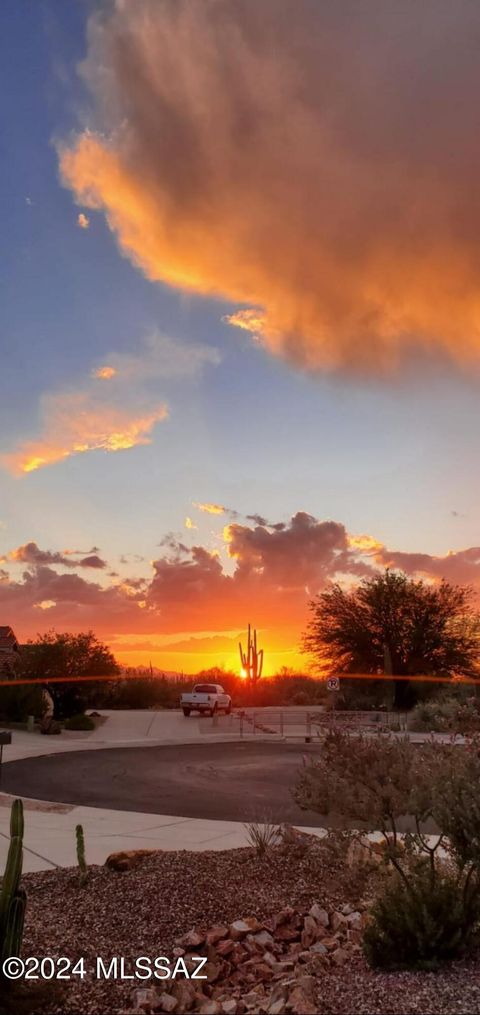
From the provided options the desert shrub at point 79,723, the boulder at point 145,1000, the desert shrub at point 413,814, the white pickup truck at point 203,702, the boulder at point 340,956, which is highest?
the white pickup truck at point 203,702

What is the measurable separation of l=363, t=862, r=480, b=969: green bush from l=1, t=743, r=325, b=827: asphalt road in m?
5.02

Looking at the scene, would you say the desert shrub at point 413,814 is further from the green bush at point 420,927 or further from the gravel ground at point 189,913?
the gravel ground at point 189,913

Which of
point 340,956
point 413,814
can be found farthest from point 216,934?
point 413,814

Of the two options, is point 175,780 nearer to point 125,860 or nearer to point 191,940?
point 125,860

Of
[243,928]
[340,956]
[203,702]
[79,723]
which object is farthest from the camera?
[203,702]

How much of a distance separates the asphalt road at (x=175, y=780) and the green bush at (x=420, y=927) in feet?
16.5

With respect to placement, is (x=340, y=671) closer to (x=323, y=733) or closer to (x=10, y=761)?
(x=10, y=761)

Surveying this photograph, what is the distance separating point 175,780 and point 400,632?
104 feet

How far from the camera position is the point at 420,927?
18.1 feet

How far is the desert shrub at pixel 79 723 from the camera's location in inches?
1329

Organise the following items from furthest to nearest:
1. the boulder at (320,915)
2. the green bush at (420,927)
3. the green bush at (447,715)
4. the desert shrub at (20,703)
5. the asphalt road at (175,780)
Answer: the desert shrub at (20,703), the asphalt road at (175,780), the green bush at (447,715), the boulder at (320,915), the green bush at (420,927)

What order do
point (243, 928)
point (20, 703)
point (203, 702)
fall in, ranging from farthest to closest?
point (203, 702), point (20, 703), point (243, 928)

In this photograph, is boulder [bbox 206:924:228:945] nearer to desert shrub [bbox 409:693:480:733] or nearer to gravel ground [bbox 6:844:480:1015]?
gravel ground [bbox 6:844:480:1015]

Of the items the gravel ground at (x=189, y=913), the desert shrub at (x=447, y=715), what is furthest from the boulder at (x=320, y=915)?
the desert shrub at (x=447, y=715)
